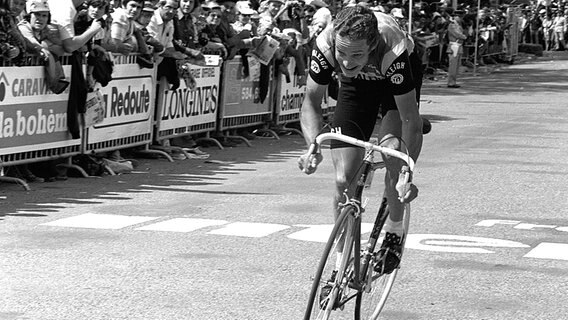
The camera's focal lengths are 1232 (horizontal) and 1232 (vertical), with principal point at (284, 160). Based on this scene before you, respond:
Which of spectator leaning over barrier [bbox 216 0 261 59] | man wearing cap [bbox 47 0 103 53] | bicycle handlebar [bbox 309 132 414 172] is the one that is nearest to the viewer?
bicycle handlebar [bbox 309 132 414 172]

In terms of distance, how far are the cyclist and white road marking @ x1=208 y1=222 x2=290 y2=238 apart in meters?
3.23

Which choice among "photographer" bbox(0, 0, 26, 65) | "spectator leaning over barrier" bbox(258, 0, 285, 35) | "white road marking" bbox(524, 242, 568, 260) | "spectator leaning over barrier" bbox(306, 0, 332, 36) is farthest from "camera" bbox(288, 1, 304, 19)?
"white road marking" bbox(524, 242, 568, 260)

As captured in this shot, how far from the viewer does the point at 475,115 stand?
24234 mm

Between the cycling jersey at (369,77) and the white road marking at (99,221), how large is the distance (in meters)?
3.88

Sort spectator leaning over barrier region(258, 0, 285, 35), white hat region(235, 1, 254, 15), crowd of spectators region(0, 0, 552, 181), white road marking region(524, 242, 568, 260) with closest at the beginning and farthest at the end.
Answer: white road marking region(524, 242, 568, 260) < crowd of spectators region(0, 0, 552, 181) < white hat region(235, 1, 254, 15) < spectator leaning over barrier region(258, 0, 285, 35)

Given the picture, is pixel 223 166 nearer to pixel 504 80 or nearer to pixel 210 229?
pixel 210 229

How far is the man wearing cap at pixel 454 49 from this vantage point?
32094 mm

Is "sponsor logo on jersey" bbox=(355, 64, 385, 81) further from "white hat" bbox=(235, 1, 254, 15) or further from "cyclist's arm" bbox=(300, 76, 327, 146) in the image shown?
"white hat" bbox=(235, 1, 254, 15)

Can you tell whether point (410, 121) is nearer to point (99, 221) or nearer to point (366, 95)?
point (366, 95)

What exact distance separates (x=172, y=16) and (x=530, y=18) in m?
43.8

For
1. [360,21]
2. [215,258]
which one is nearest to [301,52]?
[215,258]

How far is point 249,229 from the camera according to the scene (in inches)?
408

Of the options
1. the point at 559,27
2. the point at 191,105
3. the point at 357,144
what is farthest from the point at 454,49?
the point at 559,27

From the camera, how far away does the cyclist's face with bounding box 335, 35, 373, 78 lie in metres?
6.07
